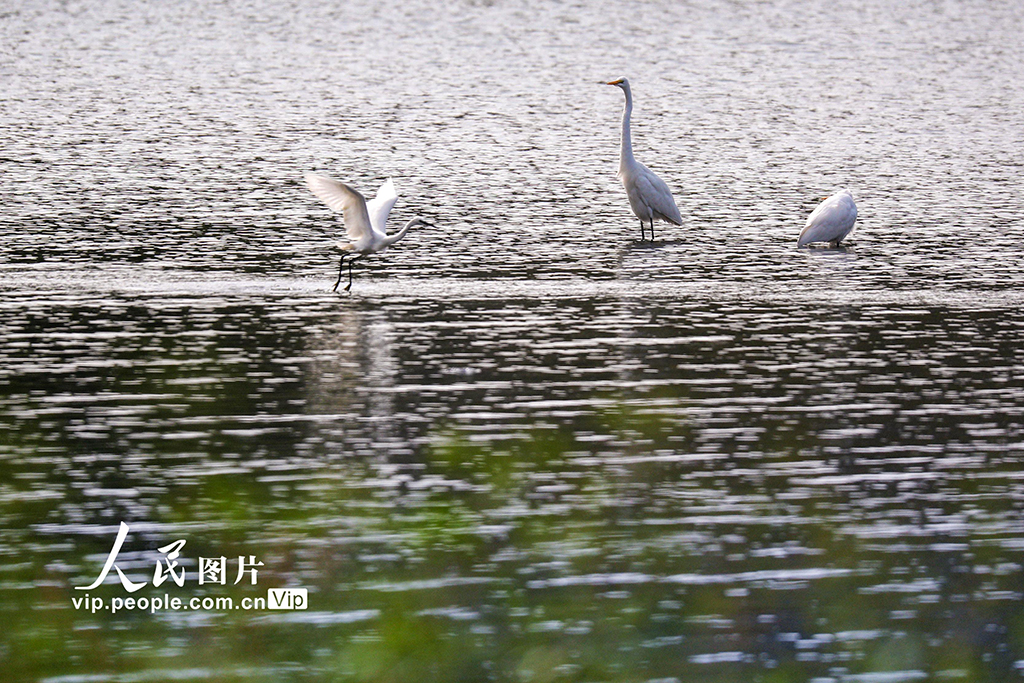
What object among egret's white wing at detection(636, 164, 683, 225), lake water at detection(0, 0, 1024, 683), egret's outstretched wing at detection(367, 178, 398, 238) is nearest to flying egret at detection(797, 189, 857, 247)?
lake water at detection(0, 0, 1024, 683)

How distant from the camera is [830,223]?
1867cm

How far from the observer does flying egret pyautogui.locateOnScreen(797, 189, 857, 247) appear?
18656mm

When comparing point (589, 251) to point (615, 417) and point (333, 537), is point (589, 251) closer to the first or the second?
point (615, 417)

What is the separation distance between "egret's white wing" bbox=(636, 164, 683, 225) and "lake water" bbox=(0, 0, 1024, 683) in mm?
343

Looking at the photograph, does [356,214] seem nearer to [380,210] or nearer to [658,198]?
[380,210]

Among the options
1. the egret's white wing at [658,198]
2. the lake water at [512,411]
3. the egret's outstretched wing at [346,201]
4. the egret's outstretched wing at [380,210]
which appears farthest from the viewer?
the egret's white wing at [658,198]

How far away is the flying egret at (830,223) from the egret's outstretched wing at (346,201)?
19.2ft

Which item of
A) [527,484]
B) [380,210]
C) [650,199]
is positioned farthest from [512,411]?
[650,199]

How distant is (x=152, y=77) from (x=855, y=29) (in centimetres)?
2368

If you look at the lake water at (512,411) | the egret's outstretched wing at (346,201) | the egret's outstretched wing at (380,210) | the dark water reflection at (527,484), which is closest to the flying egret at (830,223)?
the lake water at (512,411)

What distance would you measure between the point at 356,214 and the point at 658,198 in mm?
5472

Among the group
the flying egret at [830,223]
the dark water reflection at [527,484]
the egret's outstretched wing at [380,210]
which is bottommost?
the dark water reflection at [527,484]

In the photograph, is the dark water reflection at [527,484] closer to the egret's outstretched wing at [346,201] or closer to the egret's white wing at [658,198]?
the egret's outstretched wing at [346,201]

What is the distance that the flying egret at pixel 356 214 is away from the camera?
1530 centimetres
